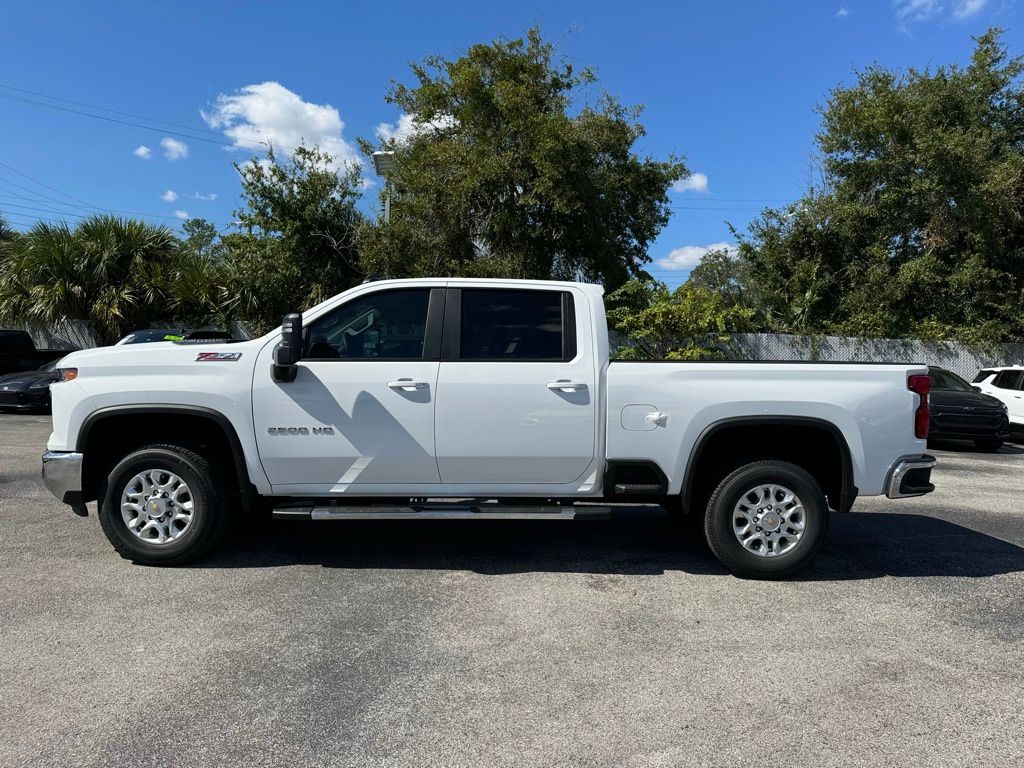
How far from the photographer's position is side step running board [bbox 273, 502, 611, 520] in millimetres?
4859

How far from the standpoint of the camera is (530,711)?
129 inches

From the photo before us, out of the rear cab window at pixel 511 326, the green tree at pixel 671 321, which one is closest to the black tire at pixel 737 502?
the rear cab window at pixel 511 326

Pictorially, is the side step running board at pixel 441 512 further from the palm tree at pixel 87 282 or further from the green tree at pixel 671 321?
the palm tree at pixel 87 282

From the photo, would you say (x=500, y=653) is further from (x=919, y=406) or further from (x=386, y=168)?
(x=386, y=168)

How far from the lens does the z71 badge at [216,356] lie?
496 centimetres

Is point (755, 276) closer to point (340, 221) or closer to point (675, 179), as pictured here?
point (675, 179)

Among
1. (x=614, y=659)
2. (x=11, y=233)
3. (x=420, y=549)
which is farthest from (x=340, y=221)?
(x=614, y=659)

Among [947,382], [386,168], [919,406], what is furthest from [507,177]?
[919,406]

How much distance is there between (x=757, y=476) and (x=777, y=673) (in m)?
1.56

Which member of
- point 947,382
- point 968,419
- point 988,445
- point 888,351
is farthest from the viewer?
point 888,351

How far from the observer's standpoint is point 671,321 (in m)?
16.5

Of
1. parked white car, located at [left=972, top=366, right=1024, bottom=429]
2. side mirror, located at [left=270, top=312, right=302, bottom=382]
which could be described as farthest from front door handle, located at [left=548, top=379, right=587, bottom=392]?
parked white car, located at [left=972, top=366, right=1024, bottom=429]

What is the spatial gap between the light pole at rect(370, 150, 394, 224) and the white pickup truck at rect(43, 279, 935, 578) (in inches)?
491

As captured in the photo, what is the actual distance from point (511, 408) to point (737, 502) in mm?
1677
